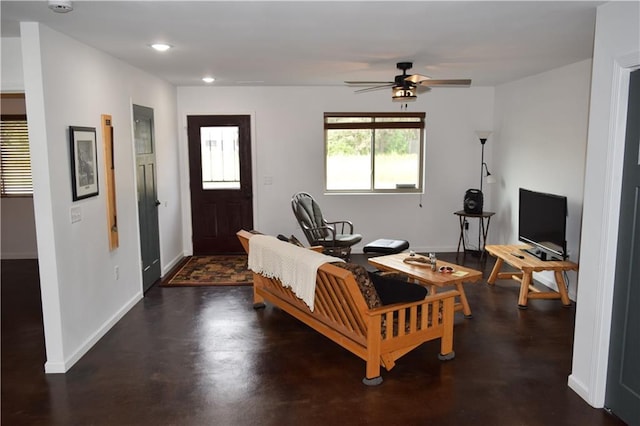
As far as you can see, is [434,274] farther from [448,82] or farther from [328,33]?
[328,33]

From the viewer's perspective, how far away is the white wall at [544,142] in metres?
5.13

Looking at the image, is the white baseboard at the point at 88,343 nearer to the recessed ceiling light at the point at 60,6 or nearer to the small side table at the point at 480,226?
the recessed ceiling light at the point at 60,6

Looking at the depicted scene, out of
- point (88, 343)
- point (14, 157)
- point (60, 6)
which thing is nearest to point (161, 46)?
point (60, 6)

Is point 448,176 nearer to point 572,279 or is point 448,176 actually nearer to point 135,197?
point 572,279

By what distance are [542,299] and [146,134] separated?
4691 mm

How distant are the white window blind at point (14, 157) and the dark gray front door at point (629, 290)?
732cm

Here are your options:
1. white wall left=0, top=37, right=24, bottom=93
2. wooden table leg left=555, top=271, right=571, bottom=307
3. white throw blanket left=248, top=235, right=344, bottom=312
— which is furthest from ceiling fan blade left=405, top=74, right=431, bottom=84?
white wall left=0, top=37, right=24, bottom=93

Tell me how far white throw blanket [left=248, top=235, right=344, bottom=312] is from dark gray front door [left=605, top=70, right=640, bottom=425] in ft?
5.68

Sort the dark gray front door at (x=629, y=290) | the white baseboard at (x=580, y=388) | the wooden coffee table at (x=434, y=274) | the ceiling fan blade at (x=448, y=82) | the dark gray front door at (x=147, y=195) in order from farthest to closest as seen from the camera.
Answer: the dark gray front door at (x=147, y=195) < the ceiling fan blade at (x=448, y=82) < the wooden coffee table at (x=434, y=274) < the white baseboard at (x=580, y=388) < the dark gray front door at (x=629, y=290)

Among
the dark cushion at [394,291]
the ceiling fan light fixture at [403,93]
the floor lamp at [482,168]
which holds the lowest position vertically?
the dark cushion at [394,291]

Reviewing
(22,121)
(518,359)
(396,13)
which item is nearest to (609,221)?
A: (518,359)

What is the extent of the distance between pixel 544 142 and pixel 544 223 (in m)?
1.09

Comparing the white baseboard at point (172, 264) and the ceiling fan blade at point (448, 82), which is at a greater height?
the ceiling fan blade at point (448, 82)

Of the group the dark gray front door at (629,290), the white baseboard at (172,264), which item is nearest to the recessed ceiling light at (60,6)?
the dark gray front door at (629,290)
